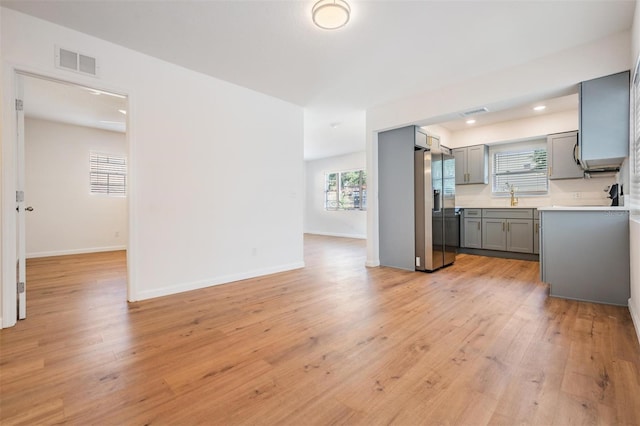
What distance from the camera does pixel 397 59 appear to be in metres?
3.21

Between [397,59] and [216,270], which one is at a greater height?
[397,59]

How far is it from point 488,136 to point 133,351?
264 inches

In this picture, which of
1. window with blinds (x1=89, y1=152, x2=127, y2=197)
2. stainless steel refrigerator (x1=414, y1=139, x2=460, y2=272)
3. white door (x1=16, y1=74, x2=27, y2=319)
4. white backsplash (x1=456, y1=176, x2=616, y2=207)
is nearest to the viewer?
white door (x1=16, y1=74, x2=27, y2=319)

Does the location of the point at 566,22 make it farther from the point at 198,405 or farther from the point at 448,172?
the point at 198,405

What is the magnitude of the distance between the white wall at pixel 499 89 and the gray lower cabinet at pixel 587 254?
4.62 ft

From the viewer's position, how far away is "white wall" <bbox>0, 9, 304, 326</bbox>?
2.57 m

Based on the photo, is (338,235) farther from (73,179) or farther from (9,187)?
(9,187)

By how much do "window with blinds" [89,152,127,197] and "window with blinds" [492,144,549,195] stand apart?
857 centimetres

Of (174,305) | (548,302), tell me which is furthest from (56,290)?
(548,302)

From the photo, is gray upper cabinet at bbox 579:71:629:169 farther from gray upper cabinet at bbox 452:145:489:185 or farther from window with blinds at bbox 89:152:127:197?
window with blinds at bbox 89:152:127:197

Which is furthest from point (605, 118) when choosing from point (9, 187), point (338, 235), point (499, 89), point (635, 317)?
point (338, 235)

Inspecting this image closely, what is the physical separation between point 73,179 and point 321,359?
708cm

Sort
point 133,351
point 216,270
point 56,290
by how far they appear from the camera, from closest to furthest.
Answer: point 133,351 < point 56,290 < point 216,270

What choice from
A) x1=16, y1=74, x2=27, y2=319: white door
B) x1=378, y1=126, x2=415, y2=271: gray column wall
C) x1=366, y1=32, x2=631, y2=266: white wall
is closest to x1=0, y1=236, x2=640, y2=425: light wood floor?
x1=16, y1=74, x2=27, y2=319: white door
